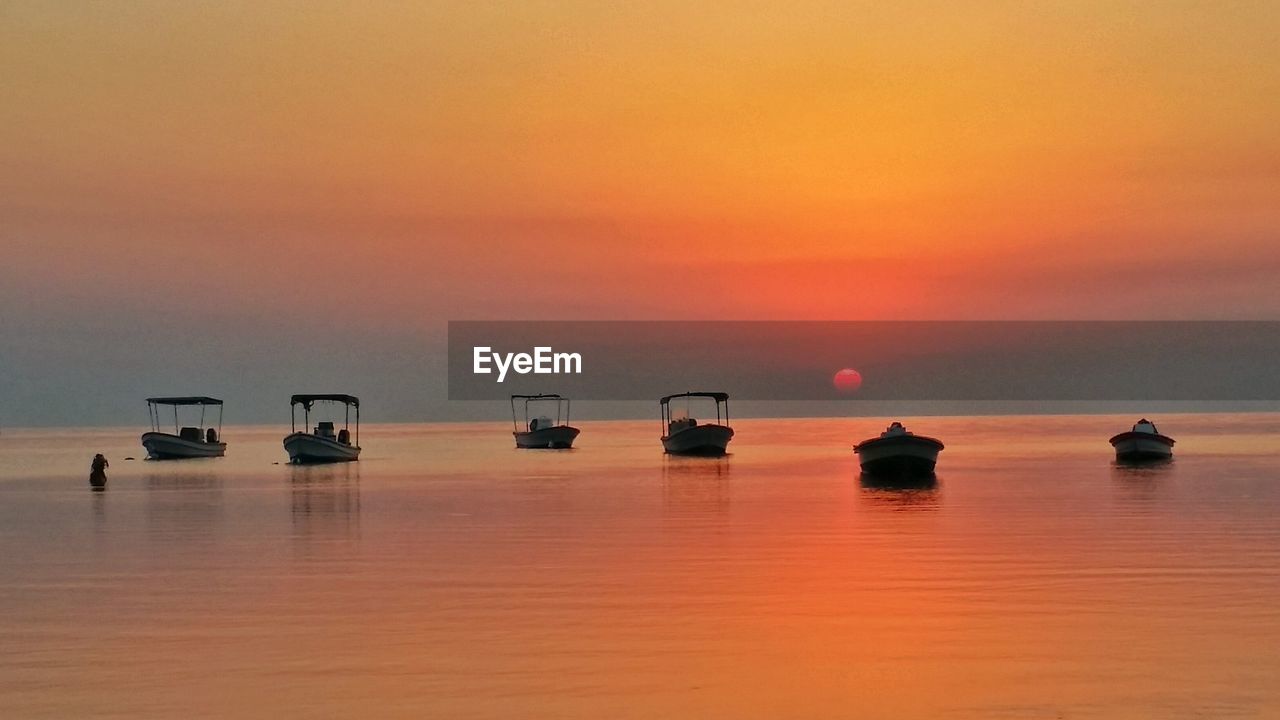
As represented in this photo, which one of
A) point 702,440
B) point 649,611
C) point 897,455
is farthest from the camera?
point 702,440

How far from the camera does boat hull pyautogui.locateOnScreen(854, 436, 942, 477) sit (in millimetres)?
62719

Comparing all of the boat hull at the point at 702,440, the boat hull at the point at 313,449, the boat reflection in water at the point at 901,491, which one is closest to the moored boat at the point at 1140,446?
the boat reflection in water at the point at 901,491

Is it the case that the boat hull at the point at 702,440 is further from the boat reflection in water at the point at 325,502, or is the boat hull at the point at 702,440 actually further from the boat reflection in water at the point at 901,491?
the boat reflection in water at the point at 901,491

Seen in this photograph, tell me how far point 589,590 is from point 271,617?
5.68 m

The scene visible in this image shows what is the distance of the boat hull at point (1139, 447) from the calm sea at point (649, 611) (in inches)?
1348

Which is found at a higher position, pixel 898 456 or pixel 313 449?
pixel 313 449

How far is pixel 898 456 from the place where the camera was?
206 ft

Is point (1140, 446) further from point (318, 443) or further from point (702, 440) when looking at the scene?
point (318, 443)

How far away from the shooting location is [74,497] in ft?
189

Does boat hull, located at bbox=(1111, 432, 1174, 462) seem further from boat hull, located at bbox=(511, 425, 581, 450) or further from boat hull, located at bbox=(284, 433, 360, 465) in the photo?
boat hull, located at bbox=(511, 425, 581, 450)

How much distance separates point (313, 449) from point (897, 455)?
42761mm

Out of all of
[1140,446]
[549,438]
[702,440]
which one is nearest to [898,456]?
[1140,446]

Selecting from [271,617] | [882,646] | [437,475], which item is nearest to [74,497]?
[437,475]

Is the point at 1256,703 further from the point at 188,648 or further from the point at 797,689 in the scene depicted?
the point at 188,648
